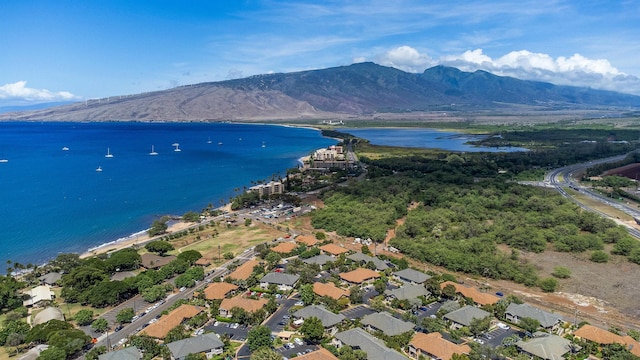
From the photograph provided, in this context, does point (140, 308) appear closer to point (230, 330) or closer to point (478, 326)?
point (230, 330)

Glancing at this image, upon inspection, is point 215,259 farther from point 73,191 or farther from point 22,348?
point 73,191

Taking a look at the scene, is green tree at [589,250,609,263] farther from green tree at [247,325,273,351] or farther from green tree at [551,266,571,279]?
green tree at [247,325,273,351]

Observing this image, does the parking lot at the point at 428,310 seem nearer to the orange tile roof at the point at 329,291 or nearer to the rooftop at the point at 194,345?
the orange tile roof at the point at 329,291

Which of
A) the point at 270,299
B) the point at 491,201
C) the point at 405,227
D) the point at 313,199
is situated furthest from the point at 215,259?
the point at 491,201

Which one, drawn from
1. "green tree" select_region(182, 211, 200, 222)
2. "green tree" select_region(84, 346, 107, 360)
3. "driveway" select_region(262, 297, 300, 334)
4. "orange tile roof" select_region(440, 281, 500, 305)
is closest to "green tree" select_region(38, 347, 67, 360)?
"green tree" select_region(84, 346, 107, 360)

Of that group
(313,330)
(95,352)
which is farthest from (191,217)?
(313,330)

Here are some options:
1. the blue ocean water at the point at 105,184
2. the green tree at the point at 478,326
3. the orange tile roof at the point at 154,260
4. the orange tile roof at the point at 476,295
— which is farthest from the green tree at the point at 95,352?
the blue ocean water at the point at 105,184

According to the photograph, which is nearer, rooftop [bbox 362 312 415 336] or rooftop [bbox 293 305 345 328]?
rooftop [bbox 362 312 415 336]
